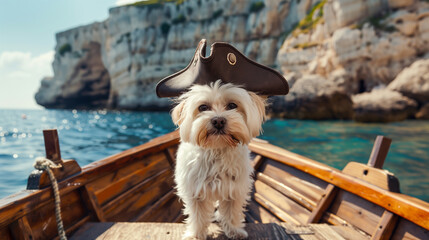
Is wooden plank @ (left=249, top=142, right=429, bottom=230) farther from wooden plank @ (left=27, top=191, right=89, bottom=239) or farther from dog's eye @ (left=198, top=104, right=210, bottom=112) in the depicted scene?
wooden plank @ (left=27, top=191, right=89, bottom=239)

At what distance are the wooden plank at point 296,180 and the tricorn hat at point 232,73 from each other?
1553 mm

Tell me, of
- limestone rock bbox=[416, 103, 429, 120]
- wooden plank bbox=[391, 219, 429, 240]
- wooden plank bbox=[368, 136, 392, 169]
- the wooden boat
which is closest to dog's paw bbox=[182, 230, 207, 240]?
the wooden boat

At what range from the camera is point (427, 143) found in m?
10.6

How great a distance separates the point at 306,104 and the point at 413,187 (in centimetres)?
1677

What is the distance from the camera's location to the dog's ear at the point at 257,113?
6.55ft

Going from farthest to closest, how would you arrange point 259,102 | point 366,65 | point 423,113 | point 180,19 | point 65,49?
1. point 65,49
2. point 180,19
3. point 366,65
4. point 423,113
5. point 259,102

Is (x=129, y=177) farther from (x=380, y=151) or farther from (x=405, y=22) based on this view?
(x=405, y=22)

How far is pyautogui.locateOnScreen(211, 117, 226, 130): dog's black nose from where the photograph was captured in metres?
1.84

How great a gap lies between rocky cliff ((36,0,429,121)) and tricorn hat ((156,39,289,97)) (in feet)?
64.7

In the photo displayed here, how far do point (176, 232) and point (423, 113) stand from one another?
22123 mm

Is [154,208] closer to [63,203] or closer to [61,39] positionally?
[63,203]

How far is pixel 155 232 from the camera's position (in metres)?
2.24

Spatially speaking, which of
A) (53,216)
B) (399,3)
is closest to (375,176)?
(53,216)

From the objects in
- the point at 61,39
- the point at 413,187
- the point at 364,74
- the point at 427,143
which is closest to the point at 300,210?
the point at 413,187
